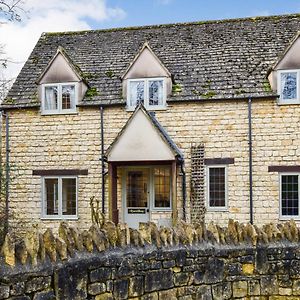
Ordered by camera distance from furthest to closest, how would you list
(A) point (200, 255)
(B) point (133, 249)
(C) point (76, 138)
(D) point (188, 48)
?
(D) point (188, 48)
(C) point (76, 138)
(A) point (200, 255)
(B) point (133, 249)

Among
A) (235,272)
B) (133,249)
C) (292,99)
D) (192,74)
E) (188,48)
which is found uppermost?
(188,48)

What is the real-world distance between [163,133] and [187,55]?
3.70 m

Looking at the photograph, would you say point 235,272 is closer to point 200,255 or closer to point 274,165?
point 200,255

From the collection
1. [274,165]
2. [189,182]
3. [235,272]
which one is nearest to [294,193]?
[274,165]

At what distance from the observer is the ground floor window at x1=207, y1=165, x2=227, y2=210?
16797 millimetres

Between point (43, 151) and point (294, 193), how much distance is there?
29.1 feet

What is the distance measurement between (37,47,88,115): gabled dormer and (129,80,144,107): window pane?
178cm

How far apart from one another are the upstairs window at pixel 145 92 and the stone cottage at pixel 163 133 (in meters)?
0.04

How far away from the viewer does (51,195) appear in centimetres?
1806

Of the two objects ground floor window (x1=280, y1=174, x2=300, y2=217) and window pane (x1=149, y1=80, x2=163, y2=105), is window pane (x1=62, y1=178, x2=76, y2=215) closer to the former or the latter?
window pane (x1=149, y1=80, x2=163, y2=105)

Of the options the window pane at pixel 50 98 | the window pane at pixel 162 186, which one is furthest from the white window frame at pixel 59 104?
the window pane at pixel 162 186

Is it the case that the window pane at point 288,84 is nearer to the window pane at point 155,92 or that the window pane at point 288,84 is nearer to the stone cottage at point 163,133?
the stone cottage at point 163,133

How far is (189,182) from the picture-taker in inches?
670

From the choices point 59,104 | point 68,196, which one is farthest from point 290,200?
point 59,104
